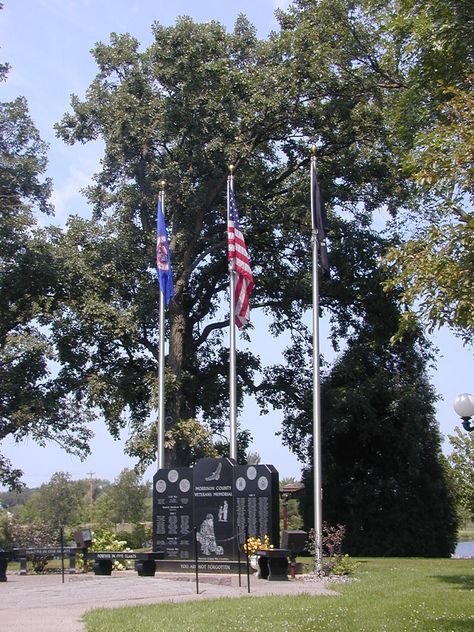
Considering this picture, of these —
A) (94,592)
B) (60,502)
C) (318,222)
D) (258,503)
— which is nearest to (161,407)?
(258,503)

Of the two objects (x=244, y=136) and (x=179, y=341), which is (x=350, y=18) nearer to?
(x=244, y=136)

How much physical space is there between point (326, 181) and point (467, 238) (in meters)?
20.6

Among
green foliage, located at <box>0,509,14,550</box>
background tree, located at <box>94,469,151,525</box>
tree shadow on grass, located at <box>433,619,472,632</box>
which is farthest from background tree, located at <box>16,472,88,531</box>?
Result: tree shadow on grass, located at <box>433,619,472,632</box>

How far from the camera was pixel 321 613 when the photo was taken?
40.9 feet

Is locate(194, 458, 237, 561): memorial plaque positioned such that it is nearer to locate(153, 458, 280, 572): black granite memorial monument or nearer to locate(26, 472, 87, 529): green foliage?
locate(153, 458, 280, 572): black granite memorial monument

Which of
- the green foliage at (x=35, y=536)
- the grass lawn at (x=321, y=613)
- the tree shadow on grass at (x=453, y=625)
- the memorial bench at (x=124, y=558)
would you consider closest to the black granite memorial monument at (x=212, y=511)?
the memorial bench at (x=124, y=558)

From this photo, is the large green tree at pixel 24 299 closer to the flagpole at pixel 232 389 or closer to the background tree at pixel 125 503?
the flagpole at pixel 232 389

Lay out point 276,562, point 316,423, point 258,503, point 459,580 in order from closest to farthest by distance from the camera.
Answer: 1. point 459,580
2. point 276,562
3. point 258,503
4. point 316,423

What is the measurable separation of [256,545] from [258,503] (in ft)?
3.54

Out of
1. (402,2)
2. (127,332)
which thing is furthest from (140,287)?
(402,2)

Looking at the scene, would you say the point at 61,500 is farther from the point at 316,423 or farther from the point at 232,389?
the point at 316,423

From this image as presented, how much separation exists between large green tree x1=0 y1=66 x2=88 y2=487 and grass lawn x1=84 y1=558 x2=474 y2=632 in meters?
16.5

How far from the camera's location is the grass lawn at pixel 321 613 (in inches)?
439

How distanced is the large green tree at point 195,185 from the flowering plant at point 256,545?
8509 mm
